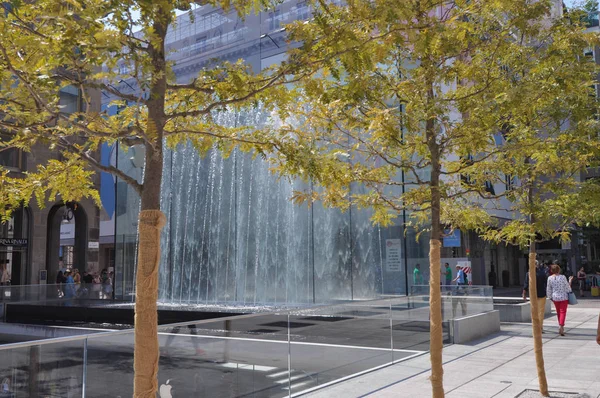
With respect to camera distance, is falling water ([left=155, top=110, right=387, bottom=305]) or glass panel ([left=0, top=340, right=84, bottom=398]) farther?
falling water ([left=155, top=110, right=387, bottom=305])

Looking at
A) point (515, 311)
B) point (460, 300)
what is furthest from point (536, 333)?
point (515, 311)

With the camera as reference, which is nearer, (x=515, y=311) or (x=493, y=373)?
(x=493, y=373)

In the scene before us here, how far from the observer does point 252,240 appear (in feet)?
79.9

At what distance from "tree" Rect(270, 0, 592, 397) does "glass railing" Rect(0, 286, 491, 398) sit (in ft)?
6.63

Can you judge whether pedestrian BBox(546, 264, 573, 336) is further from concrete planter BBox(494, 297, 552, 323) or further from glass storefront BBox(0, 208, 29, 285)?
glass storefront BBox(0, 208, 29, 285)

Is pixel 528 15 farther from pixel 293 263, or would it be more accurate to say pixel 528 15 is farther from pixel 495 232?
pixel 293 263

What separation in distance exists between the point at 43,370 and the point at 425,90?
184 inches

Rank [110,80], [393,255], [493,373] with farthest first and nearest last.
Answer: [393,255] → [493,373] → [110,80]

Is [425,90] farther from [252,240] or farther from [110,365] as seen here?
[252,240]

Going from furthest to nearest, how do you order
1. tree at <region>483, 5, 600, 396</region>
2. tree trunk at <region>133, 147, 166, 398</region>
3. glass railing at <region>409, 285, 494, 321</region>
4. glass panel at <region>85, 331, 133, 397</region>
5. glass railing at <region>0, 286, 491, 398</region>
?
glass railing at <region>409, 285, 494, 321</region> → tree at <region>483, 5, 600, 396</region> → glass panel at <region>85, 331, 133, 397</region> → glass railing at <region>0, 286, 491, 398</region> → tree trunk at <region>133, 147, 166, 398</region>

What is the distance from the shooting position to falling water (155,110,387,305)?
2198 cm

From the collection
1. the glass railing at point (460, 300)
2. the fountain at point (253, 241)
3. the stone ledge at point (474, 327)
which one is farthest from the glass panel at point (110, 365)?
the fountain at point (253, 241)

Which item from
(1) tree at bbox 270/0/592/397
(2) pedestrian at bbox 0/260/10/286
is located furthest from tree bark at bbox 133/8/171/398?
(2) pedestrian at bbox 0/260/10/286

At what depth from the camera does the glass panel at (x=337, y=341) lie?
8555mm
